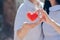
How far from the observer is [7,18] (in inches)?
139

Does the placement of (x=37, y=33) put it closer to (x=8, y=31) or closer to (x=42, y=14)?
(x=42, y=14)

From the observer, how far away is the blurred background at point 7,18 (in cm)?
341

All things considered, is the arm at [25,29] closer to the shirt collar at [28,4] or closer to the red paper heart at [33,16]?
the red paper heart at [33,16]

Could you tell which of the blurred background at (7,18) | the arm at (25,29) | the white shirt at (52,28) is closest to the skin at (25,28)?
the arm at (25,29)

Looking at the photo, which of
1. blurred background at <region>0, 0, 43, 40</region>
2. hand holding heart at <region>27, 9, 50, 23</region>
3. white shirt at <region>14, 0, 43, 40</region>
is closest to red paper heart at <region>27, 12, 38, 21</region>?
hand holding heart at <region>27, 9, 50, 23</region>

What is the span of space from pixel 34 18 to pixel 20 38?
0.15 m

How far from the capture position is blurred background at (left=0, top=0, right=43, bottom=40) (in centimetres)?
341

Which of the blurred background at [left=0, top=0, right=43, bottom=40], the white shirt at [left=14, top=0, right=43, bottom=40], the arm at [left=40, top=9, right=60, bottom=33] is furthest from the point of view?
the blurred background at [left=0, top=0, right=43, bottom=40]

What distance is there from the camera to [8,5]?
3463 millimetres

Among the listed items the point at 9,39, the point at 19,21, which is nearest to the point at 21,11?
the point at 19,21

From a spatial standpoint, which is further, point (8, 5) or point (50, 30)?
point (8, 5)

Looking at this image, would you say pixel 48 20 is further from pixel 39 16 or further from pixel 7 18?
pixel 7 18

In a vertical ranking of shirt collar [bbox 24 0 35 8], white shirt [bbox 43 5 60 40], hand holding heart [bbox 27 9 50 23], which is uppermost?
shirt collar [bbox 24 0 35 8]

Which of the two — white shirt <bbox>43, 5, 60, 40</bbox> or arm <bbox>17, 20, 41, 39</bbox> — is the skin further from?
white shirt <bbox>43, 5, 60, 40</bbox>
